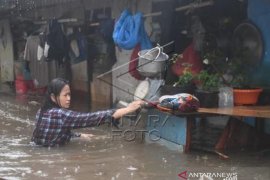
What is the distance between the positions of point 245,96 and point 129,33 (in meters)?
3.08

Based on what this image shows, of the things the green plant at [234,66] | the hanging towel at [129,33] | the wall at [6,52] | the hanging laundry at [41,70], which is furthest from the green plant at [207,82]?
the wall at [6,52]

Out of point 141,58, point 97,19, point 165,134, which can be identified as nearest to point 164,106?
point 165,134

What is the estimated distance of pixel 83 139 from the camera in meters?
7.93

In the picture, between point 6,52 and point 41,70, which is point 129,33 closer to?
point 41,70

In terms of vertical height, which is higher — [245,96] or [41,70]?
[245,96]

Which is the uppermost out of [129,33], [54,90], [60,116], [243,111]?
[129,33]

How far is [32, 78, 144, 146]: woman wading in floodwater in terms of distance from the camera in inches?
262

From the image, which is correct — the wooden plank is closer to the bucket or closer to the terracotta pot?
the terracotta pot

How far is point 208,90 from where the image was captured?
699cm

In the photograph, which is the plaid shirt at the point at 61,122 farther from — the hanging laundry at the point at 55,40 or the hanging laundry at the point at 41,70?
the hanging laundry at the point at 41,70

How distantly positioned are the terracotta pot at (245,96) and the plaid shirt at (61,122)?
1.89 metres

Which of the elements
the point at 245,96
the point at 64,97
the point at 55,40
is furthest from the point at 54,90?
the point at 55,40

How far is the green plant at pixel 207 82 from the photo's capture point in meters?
7.03

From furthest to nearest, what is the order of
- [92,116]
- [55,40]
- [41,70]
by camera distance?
1. [41,70]
2. [55,40]
3. [92,116]
